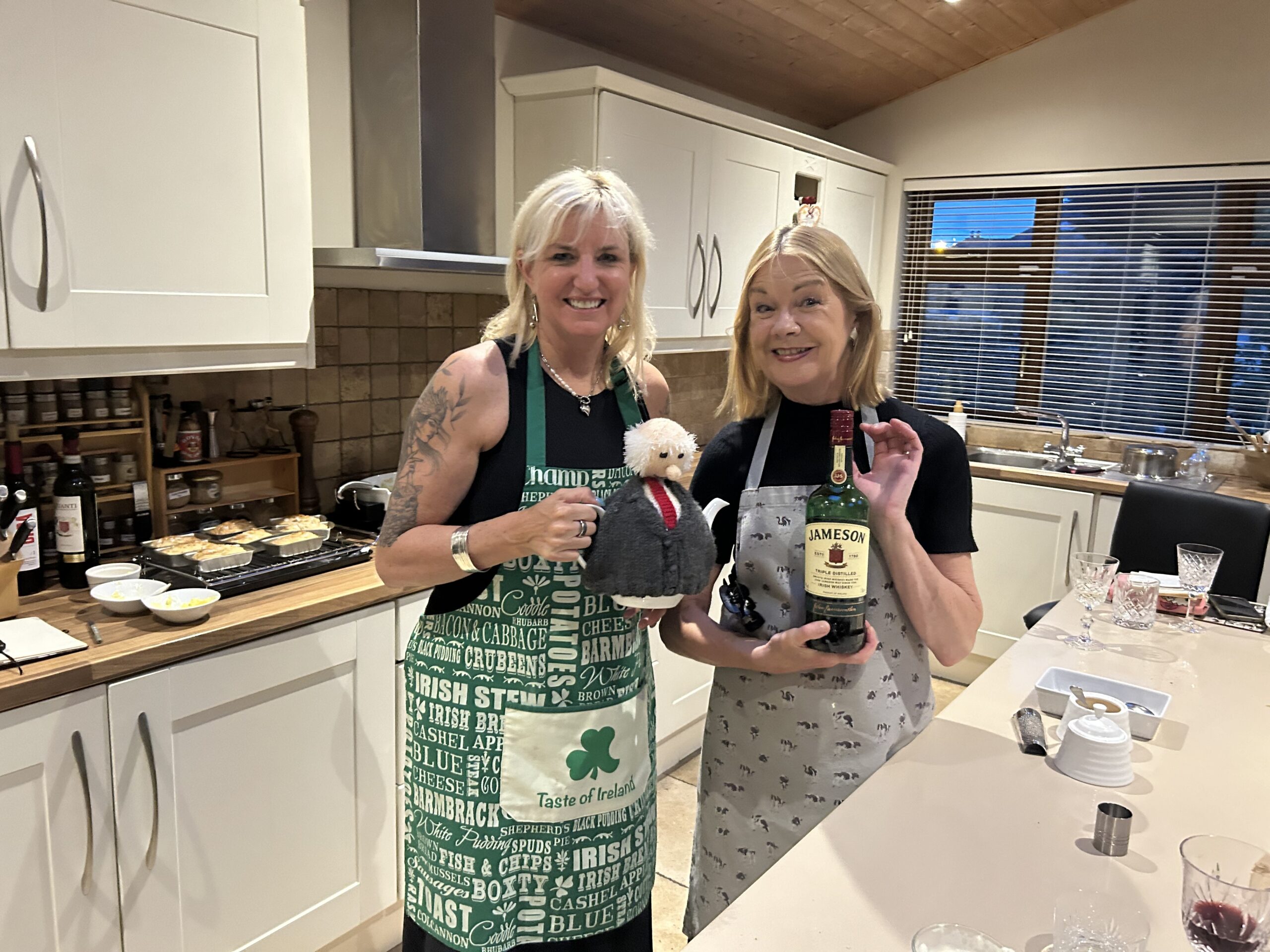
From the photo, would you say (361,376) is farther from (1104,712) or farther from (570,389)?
(1104,712)

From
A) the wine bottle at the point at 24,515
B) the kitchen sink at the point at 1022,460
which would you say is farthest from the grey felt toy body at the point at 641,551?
the kitchen sink at the point at 1022,460

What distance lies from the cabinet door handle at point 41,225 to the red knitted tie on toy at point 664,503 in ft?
3.92

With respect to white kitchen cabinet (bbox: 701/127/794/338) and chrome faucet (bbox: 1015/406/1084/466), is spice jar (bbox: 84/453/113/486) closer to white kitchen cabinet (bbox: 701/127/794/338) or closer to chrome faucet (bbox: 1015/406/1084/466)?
white kitchen cabinet (bbox: 701/127/794/338)

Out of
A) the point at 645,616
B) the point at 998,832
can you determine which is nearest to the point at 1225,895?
the point at 998,832

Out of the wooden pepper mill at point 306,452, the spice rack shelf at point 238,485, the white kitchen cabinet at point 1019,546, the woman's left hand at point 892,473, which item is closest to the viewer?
the woman's left hand at point 892,473

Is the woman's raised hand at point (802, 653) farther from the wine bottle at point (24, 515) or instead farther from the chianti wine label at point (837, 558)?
the wine bottle at point (24, 515)

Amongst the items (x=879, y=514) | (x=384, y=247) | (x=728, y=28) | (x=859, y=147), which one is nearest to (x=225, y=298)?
(x=384, y=247)

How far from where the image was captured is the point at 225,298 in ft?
6.13

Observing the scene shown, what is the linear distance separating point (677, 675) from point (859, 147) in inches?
110

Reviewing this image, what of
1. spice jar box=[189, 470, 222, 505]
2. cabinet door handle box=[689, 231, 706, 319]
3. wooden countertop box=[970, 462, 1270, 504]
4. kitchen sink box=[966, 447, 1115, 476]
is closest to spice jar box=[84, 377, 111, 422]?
spice jar box=[189, 470, 222, 505]

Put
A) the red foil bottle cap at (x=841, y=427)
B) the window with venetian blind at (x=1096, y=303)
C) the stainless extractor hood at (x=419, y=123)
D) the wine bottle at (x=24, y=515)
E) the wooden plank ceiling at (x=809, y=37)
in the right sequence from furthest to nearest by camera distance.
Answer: the window with venetian blind at (x=1096, y=303) < the wooden plank ceiling at (x=809, y=37) < the stainless extractor hood at (x=419, y=123) < the wine bottle at (x=24, y=515) < the red foil bottle cap at (x=841, y=427)

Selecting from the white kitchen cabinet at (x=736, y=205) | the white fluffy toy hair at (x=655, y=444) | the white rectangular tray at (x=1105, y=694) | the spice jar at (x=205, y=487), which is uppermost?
the white kitchen cabinet at (x=736, y=205)

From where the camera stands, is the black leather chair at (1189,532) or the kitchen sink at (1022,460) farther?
the kitchen sink at (1022,460)

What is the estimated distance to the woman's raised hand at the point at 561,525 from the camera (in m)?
1.15
